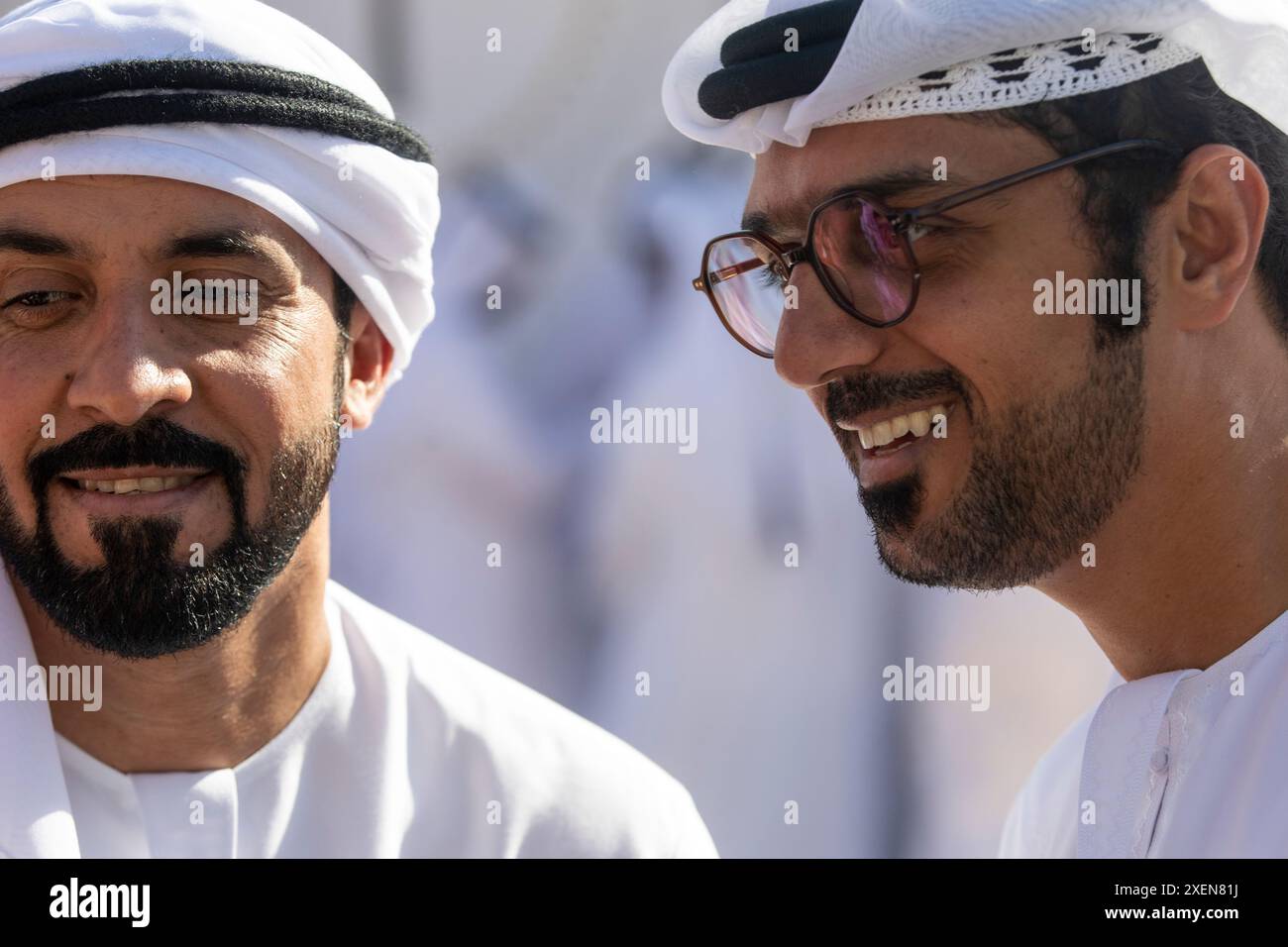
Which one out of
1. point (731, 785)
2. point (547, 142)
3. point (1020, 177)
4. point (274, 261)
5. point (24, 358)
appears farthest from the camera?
point (547, 142)

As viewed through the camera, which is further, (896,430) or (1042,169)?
(896,430)

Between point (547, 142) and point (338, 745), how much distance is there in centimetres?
224

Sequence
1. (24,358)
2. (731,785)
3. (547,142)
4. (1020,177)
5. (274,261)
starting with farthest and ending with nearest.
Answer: (547,142)
(731,785)
(274,261)
(24,358)
(1020,177)

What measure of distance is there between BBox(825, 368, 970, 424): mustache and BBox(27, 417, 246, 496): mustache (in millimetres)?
1033

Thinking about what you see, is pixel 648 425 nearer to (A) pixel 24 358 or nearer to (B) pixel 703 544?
(B) pixel 703 544

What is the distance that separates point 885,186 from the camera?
2023mm

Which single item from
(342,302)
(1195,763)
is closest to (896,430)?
(1195,763)

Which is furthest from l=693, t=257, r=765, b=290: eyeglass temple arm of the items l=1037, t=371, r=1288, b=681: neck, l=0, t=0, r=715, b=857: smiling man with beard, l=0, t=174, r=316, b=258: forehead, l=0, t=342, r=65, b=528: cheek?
l=0, t=342, r=65, b=528: cheek

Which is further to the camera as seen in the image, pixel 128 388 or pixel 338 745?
pixel 338 745

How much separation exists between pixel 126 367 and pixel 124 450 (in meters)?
0.13

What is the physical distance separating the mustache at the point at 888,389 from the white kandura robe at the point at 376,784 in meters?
0.88

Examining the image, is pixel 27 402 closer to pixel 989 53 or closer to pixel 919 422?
pixel 919 422

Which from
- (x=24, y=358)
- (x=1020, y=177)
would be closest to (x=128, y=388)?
(x=24, y=358)

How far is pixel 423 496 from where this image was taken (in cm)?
396
